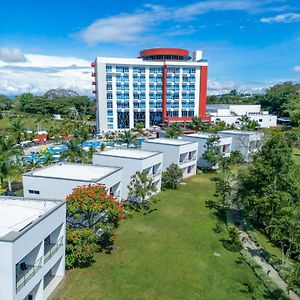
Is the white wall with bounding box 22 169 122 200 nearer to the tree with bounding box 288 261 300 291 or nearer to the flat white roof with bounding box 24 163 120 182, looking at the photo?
the flat white roof with bounding box 24 163 120 182

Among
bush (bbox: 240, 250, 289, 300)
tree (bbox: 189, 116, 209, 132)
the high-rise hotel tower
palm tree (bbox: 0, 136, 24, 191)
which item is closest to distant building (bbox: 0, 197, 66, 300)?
palm tree (bbox: 0, 136, 24, 191)

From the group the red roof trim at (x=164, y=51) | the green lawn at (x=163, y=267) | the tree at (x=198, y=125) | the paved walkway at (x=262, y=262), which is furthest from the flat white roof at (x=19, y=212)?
the red roof trim at (x=164, y=51)

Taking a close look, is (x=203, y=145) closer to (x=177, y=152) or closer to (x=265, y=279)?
(x=177, y=152)

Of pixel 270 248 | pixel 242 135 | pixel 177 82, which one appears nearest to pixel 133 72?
pixel 177 82

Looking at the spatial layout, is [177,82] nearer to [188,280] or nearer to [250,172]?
[250,172]

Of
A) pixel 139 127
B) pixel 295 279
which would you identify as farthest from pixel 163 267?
pixel 139 127
